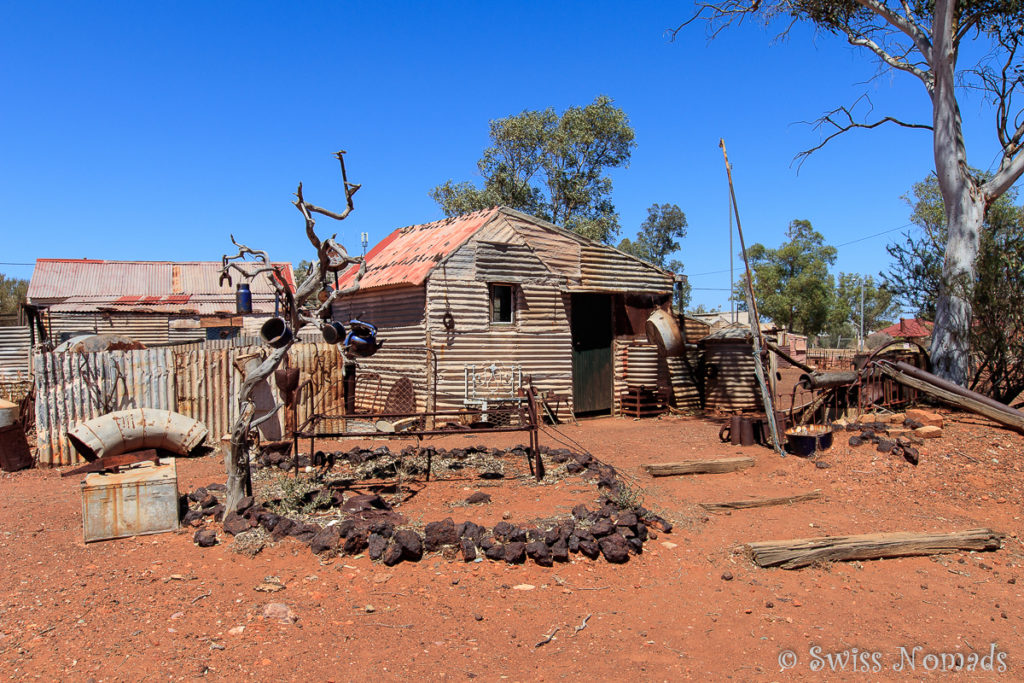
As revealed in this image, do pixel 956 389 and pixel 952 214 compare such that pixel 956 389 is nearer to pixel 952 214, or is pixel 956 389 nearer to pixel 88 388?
pixel 952 214

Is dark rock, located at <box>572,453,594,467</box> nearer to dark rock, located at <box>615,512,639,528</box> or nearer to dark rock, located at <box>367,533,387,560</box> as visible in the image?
dark rock, located at <box>615,512,639,528</box>

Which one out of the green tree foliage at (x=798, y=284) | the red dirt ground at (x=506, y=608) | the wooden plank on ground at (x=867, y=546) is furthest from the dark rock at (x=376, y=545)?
the green tree foliage at (x=798, y=284)

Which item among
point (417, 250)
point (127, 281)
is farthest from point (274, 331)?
point (127, 281)

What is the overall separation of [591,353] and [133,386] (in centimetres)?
994

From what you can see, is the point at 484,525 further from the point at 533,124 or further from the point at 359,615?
the point at 533,124

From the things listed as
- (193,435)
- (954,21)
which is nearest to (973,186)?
Answer: (954,21)

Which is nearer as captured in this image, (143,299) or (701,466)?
(701,466)

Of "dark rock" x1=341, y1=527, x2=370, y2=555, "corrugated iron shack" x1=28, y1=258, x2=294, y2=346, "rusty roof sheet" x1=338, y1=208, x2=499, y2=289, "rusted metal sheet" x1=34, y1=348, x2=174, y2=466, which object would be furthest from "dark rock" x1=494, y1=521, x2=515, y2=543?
"corrugated iron shack" x1=28, y1=258, x2=294, y2=346

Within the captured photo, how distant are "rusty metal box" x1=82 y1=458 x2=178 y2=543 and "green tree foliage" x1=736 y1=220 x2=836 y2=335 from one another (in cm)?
4027

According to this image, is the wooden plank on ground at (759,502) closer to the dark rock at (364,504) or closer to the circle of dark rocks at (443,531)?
the circle of dark rocks at (443,531)

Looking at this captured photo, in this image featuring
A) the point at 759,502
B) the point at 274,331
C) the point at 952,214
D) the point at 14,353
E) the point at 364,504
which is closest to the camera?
the point at 274,331

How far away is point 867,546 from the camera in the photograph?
6.26 meters

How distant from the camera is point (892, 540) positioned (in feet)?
20.9

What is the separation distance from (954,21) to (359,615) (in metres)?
17.5
